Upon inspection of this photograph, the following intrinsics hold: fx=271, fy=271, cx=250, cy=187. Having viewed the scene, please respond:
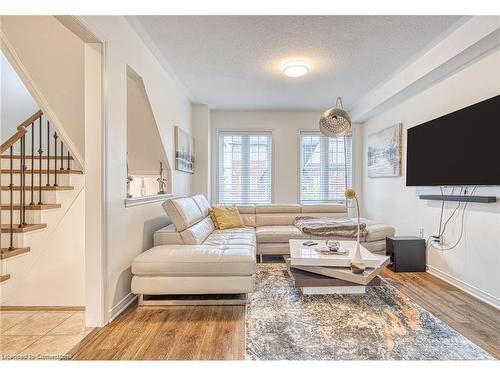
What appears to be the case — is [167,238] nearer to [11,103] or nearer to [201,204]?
[201,204]

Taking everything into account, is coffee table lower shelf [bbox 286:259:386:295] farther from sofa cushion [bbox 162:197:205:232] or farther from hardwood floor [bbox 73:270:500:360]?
sofa cushion [bbox 162:197:205:232]

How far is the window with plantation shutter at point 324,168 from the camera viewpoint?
5695 mm

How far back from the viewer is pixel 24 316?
2.38m

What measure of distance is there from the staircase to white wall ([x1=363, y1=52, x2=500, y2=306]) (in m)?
4.06

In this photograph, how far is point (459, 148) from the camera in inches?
109

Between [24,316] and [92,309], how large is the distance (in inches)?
31.9

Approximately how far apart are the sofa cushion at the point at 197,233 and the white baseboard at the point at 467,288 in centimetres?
284

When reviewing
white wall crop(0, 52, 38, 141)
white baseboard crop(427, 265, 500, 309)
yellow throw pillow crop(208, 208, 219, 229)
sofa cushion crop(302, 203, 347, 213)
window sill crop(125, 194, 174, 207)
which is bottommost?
white baseboard crop(427, 265, 500, 309)

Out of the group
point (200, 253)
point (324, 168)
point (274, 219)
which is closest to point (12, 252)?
point (200, 253)

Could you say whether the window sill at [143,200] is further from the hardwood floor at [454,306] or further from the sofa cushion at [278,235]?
the hardwood floor at [454,306]

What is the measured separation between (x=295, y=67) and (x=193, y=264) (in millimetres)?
2568

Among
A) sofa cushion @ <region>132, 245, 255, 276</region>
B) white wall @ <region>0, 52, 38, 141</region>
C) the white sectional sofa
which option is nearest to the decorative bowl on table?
the white sectional sofa

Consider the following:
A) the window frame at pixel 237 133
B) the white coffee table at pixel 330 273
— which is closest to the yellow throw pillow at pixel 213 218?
the window frame at pixel 237 133

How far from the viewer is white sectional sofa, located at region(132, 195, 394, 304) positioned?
2.40 meters
